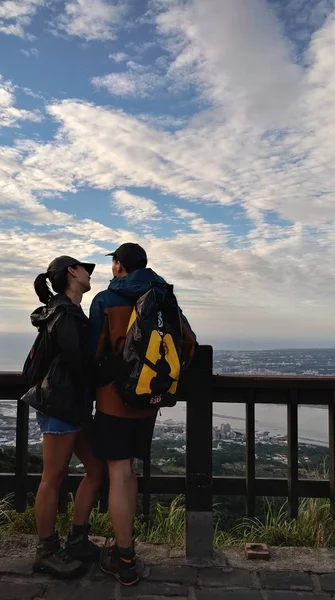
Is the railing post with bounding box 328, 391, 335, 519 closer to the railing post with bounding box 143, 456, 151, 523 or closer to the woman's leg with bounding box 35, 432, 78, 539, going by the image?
the railing post with bounding box 143, 456, 151, 523

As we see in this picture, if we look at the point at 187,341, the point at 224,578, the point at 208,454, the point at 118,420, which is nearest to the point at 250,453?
the point at 208,454

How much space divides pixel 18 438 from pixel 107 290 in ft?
4.60

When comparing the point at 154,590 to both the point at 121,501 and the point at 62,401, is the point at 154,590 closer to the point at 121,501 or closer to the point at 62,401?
the point at 121,501

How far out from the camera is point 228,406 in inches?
144

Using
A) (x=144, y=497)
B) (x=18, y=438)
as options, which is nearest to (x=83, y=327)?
(x=18, y=438)

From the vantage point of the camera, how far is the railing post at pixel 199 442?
327 centimetres

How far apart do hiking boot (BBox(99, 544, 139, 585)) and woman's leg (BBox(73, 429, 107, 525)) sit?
0.82ft

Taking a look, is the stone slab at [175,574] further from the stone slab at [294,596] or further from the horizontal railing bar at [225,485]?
the horizontal railing bar at [225,485]

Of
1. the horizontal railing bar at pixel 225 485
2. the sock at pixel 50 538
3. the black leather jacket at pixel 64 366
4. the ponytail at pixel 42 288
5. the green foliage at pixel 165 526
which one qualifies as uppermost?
the ponytail at pixel 42 288

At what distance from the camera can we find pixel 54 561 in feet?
9.51

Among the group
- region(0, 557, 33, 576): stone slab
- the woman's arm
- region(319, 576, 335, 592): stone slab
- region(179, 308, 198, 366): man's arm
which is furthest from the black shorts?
region(319, 576, 335, 592): stone slab

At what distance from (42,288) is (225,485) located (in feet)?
6.26

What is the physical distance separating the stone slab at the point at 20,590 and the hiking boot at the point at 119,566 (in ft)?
1.26

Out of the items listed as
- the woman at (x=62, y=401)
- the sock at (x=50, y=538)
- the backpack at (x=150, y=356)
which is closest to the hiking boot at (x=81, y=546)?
the woman at (x=62, y=401)
